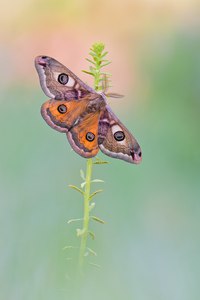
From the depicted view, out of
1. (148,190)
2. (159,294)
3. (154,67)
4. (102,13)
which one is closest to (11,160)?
(148,190)

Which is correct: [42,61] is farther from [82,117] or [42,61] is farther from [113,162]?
[113,162]

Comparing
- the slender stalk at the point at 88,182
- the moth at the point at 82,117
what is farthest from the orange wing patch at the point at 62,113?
the slender stalk at the point at 88,182

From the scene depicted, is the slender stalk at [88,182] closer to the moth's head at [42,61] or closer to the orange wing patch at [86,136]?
the orange wing patch at [86,136]

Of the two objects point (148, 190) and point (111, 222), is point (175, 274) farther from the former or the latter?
point (148, 190)

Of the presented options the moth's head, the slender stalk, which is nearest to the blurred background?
the slender stalk

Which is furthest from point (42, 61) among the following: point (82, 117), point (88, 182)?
point (88, 182)

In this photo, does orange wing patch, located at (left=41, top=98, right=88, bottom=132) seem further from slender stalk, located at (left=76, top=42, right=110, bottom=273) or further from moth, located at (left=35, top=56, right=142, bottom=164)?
slender stalk, located at (left=76, top=42, right=110, bottom=273)
